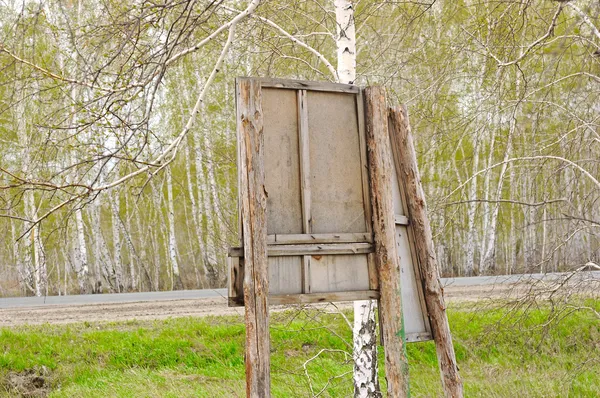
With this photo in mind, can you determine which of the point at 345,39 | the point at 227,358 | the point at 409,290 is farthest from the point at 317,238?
the point at 227,358

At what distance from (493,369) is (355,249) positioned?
21.4 feet

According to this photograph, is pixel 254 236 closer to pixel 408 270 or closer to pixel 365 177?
pixel 365 177

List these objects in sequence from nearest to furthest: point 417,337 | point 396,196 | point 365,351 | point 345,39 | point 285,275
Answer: point 285,275 → point 417,337 → point 396,196 → point 365,351 → point 345,39

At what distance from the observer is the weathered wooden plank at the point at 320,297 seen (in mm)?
2906

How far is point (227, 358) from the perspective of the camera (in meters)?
10.4

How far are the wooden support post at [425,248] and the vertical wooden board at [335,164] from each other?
1.22 ft

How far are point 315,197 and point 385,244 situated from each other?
391 mm

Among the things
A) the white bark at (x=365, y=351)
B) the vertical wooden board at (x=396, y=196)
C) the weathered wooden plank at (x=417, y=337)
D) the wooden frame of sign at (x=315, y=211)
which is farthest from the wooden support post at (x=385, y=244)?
the white bark at (x=365, y=351)

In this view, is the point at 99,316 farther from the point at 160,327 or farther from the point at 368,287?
the point at 368,287

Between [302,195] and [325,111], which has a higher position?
[325,111]

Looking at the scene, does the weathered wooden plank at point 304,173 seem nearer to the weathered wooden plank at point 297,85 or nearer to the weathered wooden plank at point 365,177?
the weathered wooden plank at point 297,85

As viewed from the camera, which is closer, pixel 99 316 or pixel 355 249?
pixel 355 249

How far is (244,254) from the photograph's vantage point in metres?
2.84

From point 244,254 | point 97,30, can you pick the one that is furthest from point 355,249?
point 97,30
